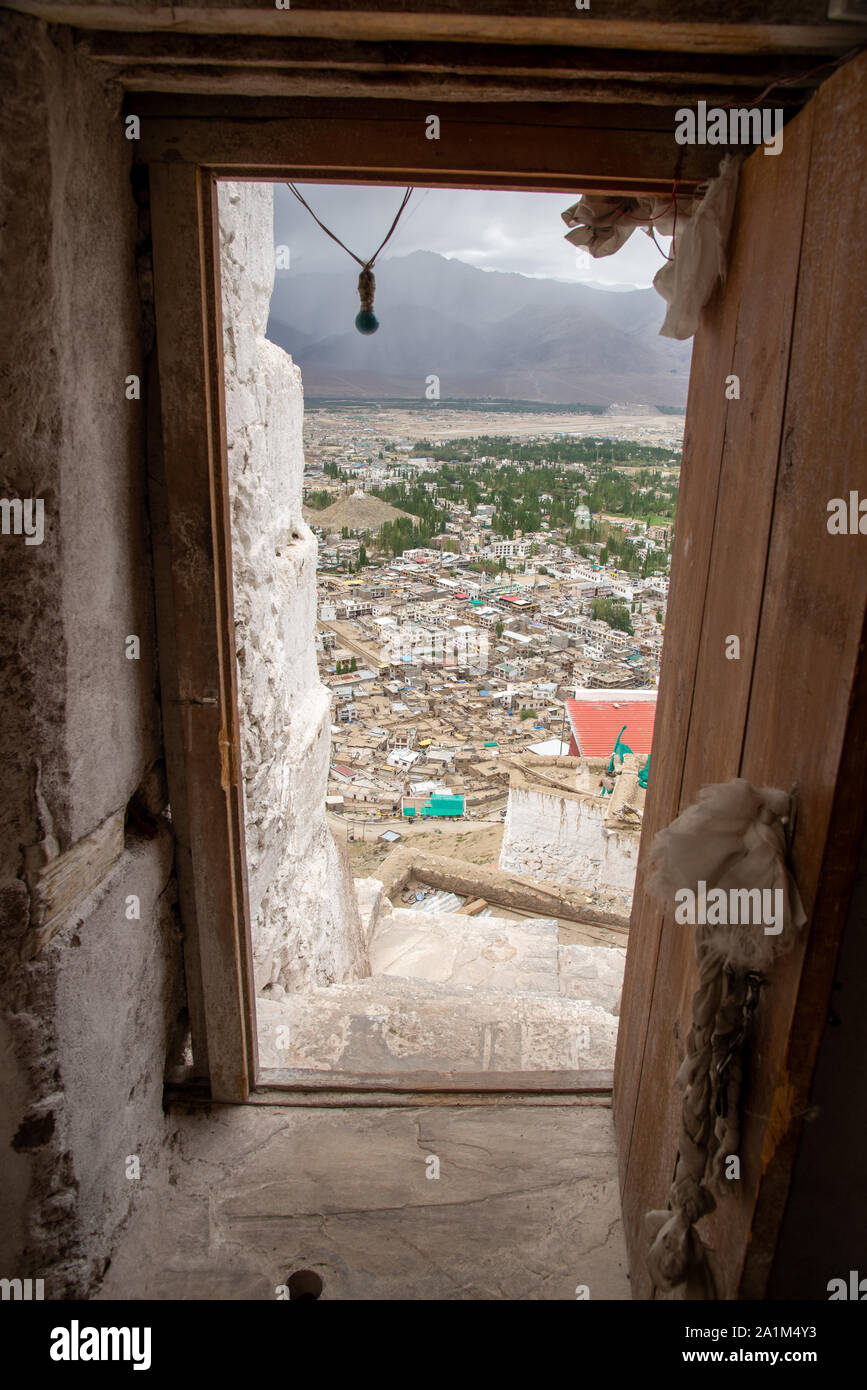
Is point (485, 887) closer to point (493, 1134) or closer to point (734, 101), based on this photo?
point (493, 1134)

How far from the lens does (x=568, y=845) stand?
9648 millimetres

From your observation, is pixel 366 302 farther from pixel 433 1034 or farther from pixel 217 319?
pixel 433 1034

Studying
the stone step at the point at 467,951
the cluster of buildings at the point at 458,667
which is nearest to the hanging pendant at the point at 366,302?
the stone step at the point at 467,951

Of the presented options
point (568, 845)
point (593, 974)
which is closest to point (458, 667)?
point (568, 845)

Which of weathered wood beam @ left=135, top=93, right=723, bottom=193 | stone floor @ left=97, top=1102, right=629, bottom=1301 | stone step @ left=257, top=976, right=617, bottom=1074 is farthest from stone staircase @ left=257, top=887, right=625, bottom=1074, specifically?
weathered wood beam @ left=135, top=93, right=723, bottom=193

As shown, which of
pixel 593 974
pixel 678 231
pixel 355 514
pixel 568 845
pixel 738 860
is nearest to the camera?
pixel 738 860

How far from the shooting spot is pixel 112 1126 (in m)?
1.92

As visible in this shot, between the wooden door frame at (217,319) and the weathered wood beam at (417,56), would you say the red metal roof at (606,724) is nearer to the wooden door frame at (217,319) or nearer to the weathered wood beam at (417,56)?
the wooden door frame at (217,319)

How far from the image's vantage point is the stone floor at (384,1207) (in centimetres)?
194

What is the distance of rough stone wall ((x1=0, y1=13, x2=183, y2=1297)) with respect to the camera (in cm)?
141

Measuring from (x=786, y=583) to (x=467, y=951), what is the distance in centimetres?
454

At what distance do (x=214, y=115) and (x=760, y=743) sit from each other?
1690 millimetres

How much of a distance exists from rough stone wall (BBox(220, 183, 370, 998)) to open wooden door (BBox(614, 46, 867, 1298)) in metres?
1.83
